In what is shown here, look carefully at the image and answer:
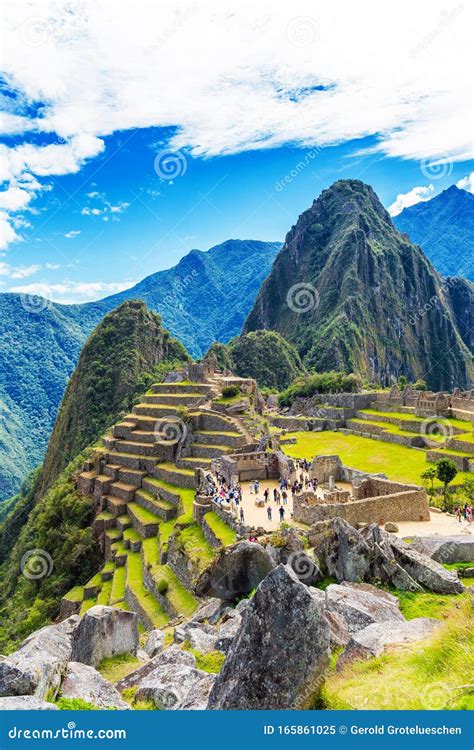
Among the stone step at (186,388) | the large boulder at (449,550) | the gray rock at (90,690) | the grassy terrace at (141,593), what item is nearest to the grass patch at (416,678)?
A: the gray rock at (90,690)

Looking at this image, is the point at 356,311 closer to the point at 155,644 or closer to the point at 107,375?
the point at 107,375

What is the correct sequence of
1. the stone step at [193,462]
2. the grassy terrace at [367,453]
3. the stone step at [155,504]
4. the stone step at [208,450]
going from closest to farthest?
the stone step at [155,504], the stone step at [193,462], the stone step at [208,450], the grassy terrace at [367,453]

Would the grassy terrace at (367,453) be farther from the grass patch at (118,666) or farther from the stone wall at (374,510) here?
the grass patch at (118,666)

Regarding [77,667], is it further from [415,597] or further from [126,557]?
[126,557]

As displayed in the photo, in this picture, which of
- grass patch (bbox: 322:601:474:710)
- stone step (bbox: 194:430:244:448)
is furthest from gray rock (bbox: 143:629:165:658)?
stone step (bbox: 194:430:244:448)

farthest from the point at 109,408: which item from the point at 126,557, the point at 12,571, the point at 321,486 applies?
the point at 321,486

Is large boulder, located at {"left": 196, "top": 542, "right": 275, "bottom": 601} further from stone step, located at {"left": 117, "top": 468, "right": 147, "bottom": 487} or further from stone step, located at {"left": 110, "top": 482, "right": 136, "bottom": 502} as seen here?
stone step, located at {"left": 117, "top": 468, "right": 147, "bottom": 487}

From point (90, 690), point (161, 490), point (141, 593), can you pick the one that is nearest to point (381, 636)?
point (90, 690)
